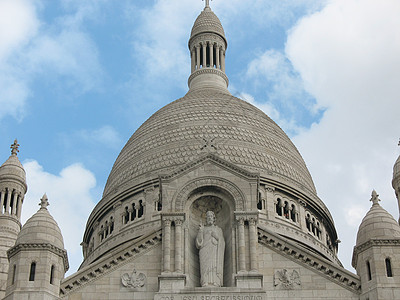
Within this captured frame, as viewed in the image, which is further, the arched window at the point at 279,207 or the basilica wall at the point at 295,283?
the arched window at the point at 279,207

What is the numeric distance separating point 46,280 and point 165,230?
179 inches

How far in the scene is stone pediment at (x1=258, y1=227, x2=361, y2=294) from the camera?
35.4 meters

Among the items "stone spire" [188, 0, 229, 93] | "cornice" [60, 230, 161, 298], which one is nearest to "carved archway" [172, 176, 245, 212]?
"cornice" [60, 230, 161, 298]

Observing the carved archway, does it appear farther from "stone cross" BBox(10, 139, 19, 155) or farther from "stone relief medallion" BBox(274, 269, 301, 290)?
"stone cross" BBox(10, 139, 19, 155)

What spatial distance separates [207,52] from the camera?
6869 centimetres

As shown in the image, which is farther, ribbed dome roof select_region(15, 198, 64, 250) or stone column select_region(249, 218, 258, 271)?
ribbed dome roof select_region(15, 198, 64, 250)

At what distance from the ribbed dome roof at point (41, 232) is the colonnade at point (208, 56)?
107ft

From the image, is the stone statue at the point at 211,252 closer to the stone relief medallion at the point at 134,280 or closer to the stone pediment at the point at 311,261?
the stone pediment at the point at 311,261

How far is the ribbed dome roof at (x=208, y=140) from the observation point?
179 ft

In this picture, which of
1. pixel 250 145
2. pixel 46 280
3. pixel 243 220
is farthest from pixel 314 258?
pixel 250 145

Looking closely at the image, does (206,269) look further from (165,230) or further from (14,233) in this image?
(14,233)

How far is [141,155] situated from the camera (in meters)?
56.4

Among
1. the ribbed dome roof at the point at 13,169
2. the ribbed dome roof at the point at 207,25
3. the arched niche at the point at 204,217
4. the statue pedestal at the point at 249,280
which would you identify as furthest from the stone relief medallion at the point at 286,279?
the ribbed dome roof at the point at 207,25

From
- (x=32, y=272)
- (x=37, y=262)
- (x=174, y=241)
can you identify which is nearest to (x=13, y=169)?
(x=37, y=262)
